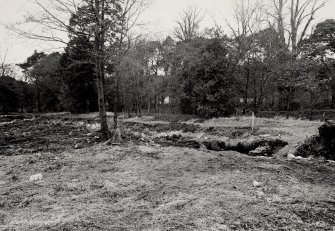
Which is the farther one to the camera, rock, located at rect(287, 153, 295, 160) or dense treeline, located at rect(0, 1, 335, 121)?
dense treeline, located at rect(0, 1, 335, 121)

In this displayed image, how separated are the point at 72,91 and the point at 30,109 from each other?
25347mm

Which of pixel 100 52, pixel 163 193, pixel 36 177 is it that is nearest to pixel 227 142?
pixel 100 52

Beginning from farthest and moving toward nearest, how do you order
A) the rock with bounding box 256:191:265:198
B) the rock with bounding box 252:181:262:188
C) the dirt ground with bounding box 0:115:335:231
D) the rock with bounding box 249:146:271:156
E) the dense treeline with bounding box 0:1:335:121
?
1. the dense treeline with bounding box 0:1:335:121
2. the rock with bounding box 249:146:271:156
3. the rock with bounding box 252:181:262:188
4. the rock with bounding box 256:191:265:198
5. the dirt ground with bounding box 0:115:335:231

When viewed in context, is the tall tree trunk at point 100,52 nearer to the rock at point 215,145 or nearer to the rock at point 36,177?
the rock at point 215,145

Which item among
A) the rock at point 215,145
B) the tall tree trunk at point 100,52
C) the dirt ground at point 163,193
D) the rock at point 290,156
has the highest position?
the tall tree trunk at point 100,52

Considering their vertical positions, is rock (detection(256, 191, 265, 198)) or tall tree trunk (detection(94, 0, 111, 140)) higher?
tall tree trunk (detection(94, 0, 111, 140))

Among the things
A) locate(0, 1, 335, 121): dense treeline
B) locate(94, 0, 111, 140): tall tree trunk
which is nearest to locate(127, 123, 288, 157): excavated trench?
locate(94, 0, 111, 140): tall tree trunk

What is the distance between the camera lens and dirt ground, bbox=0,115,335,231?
3863 mm

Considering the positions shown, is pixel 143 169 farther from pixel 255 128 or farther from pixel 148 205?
pixel 255 128

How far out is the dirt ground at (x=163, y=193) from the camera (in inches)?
152

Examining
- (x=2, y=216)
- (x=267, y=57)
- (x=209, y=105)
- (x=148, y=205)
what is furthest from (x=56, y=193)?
(x=267, y=57)

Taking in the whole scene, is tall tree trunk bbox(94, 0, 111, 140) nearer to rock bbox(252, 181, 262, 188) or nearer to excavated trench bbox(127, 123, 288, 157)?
excavated trench bbox(127, 123, 288, 157)

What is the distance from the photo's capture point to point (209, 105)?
19953mm

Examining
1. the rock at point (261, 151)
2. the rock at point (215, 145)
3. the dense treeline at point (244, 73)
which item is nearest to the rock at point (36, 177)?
the rock at point (261, 151)
